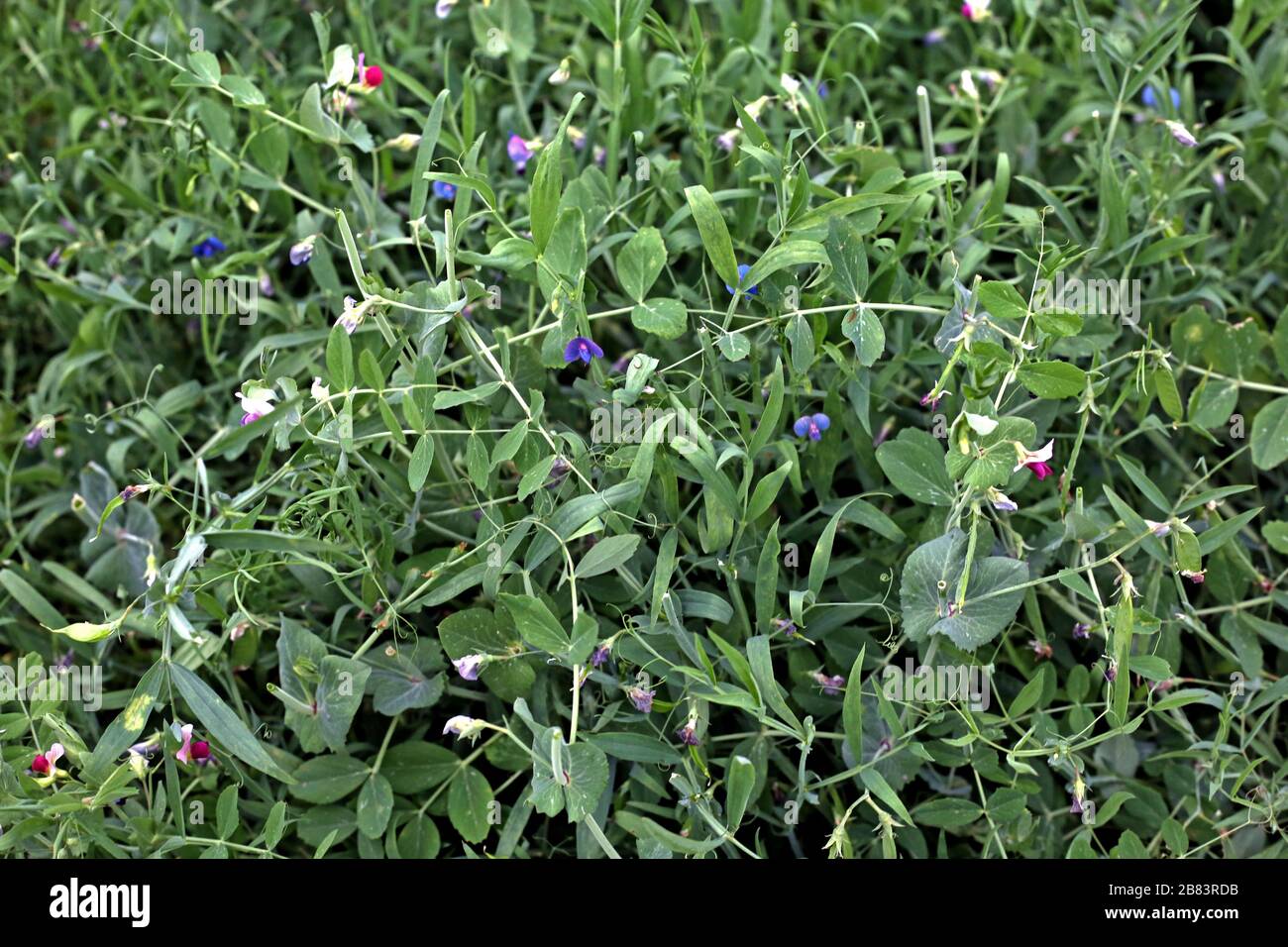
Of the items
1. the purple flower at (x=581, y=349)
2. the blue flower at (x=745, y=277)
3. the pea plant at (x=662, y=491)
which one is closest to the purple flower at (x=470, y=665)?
the pea plant at (x=662, y=491)

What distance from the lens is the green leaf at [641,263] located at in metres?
1.05

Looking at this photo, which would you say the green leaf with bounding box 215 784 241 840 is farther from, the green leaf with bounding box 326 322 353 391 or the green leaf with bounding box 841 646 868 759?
the green leaf with bounding box 841 646 868 759

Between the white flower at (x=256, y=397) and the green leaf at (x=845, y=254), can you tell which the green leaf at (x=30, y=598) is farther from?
the green leaf at (x=845, y=254)

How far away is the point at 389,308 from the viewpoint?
1.12 metres

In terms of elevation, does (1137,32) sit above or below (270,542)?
above

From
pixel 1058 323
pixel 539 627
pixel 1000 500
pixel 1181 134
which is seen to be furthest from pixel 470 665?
pixel 1181 134

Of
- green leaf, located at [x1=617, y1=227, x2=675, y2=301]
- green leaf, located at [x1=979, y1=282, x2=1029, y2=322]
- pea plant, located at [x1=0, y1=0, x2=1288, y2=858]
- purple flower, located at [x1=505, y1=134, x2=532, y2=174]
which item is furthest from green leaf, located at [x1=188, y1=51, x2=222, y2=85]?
green leaf, located at [x1=979, y1=282, x2=1029, y2=322]

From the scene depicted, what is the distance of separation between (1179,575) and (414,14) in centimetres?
122

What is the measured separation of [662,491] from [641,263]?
0.23 metres

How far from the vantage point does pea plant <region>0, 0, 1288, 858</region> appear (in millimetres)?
991

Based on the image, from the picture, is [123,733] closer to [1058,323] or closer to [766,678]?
[766,678]
